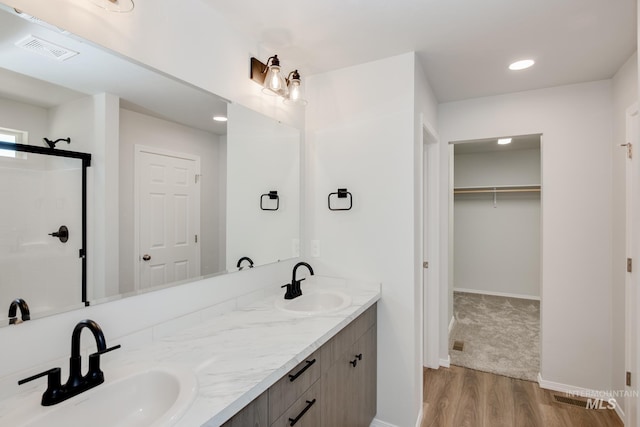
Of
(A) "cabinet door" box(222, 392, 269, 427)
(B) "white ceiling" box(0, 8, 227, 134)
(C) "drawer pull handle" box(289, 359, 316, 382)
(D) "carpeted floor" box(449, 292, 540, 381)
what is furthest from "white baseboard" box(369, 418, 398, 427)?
(B) "white ceiling" box(0, 8, 227, 134)

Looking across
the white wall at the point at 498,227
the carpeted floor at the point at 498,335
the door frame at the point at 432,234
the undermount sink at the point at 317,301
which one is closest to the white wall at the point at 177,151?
the undermount sink at the point at 317,301

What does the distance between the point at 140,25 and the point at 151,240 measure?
0.88 metres

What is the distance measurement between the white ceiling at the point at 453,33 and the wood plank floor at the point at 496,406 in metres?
2.50

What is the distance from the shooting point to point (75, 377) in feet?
3.00

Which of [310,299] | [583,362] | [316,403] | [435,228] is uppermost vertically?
[435,228]

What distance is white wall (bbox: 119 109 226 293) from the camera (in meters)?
1.22

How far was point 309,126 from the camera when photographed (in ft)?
7.76

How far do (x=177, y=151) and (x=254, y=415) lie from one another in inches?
43.9

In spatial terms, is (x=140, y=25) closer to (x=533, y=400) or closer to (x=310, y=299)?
(x=310, y=299)

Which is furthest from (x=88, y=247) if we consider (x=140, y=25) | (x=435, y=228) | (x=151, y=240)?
(x=435, y=228)

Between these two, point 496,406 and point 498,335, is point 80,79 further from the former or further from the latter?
point 498,335

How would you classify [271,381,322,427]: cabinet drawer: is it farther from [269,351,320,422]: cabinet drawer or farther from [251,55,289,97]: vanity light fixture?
[251,55,289,97]: vanity light fixture

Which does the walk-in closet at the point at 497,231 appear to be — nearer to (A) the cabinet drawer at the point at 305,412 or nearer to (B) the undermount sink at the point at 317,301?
(B) the undermount sink at the point at 317,301

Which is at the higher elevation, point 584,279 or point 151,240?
point 151,240
